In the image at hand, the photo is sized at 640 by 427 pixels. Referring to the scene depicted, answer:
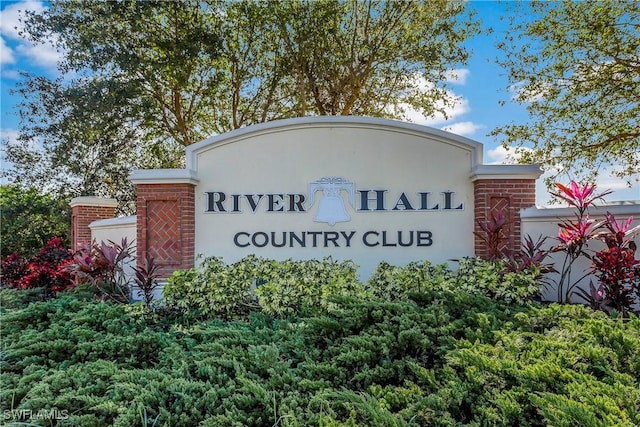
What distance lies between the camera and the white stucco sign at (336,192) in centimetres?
589

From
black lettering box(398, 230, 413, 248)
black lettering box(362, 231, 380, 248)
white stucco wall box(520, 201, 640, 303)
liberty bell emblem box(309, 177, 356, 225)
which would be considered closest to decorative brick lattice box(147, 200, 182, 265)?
liberty bell emblem box(309, 177, 356, 225)

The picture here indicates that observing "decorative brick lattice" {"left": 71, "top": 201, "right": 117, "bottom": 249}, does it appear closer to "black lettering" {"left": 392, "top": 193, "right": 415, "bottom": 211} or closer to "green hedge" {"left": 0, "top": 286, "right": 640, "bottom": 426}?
"green hedge" {"left": 0, "top": 286, "right": 640, "bottom": 426}

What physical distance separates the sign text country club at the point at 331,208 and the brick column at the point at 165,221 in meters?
0.39

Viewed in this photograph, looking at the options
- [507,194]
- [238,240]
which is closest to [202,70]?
[238,240]

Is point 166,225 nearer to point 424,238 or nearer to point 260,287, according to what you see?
point 260,287

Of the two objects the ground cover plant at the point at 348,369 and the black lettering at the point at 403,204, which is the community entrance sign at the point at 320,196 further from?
the ground cover plant at the point at 348,369

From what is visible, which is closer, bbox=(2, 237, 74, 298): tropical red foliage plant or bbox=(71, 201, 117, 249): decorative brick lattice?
bbox=(2, 237, 74, 298): tropical red foliage plant

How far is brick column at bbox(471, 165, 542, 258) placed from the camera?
568cm

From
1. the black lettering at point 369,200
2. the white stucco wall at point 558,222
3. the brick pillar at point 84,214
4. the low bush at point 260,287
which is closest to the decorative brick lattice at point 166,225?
the low bush at point 260,287

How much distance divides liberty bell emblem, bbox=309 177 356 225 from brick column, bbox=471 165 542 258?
6.24ft

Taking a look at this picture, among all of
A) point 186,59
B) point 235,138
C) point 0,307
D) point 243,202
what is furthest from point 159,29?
point 0,307

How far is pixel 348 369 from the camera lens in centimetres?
314

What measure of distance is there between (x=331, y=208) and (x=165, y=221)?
2.61m

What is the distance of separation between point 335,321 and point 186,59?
9208mm
